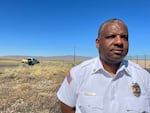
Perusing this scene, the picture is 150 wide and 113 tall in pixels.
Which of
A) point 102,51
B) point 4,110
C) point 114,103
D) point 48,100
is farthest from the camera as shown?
point 48,100

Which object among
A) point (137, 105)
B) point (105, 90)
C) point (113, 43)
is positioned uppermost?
point (113, 43)

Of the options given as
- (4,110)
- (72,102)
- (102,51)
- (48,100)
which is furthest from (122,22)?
(48,100)

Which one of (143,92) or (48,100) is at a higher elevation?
(143,92)

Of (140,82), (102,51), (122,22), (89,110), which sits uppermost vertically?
(122,22)

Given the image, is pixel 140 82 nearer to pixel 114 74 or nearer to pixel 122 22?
pixel 114 74

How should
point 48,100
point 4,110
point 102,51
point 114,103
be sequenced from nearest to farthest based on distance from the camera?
1. point 114,103
2. point 102,51
3. point 4,110
4. point 48,100

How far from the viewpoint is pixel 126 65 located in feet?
8.96

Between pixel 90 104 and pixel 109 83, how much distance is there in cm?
22

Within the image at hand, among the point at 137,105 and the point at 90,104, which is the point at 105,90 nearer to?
the point at 90,104

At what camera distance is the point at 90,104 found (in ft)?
8.39

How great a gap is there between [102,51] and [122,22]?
0.29 m

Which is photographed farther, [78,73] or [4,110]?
[4,110]

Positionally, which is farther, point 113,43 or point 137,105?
point 113,43

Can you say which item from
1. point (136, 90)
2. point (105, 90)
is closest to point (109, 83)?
point (105, 90)
